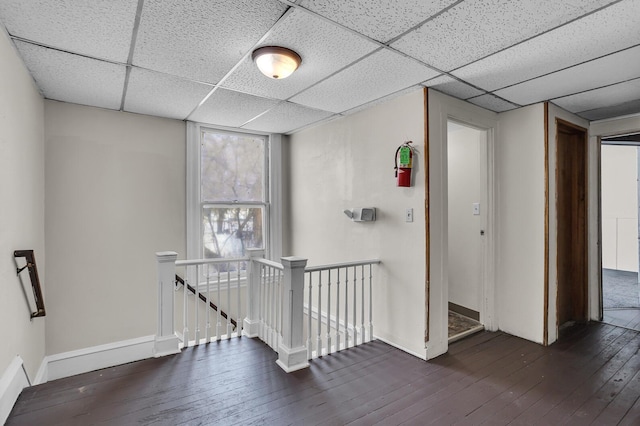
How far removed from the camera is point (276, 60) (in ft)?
7.04

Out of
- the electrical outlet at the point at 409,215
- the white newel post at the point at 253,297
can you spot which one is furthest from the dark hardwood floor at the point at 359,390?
the electrical outlet at the point at 409,215

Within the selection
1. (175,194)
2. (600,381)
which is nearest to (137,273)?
(175,194)

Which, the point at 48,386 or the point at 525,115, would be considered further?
the point at 525,115

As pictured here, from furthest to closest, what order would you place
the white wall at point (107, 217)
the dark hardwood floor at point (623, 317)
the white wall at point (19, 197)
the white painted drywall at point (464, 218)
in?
the white painted drywall at point (464, 218), the dark hardwood floor at point (623, 317), the white wall at point (107, 217), the white wall at point (19, 197)

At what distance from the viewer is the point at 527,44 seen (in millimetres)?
2025

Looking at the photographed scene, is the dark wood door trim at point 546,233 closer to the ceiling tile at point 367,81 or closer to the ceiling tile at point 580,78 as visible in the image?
the ceiling tile at point 580,78

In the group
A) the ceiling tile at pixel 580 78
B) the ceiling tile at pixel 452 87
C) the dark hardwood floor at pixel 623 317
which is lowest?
the dark hardwood floor at pixel 623 317

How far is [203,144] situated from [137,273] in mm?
1731

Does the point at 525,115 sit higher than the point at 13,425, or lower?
higher

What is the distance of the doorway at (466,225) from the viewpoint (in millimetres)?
3479

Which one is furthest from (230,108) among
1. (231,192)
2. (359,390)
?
(359,390)

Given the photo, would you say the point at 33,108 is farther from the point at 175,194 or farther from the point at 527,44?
the point at 527,44

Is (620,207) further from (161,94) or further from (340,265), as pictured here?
(161,94)

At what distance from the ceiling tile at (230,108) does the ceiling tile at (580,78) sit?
225cm
